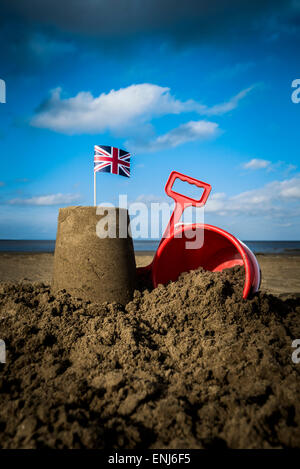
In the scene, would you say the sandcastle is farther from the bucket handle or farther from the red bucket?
the bucket handle

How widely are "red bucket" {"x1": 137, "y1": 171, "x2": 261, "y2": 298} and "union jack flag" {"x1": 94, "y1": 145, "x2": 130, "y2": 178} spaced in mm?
681

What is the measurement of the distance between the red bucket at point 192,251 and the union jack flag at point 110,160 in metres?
0.68

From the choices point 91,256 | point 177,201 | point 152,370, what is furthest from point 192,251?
point 152,370

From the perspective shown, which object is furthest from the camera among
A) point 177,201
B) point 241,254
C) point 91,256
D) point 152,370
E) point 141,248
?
point 141,248

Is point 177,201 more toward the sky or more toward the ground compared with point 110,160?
more toward the ground

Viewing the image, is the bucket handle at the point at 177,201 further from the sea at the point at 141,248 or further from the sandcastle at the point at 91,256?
the sea at the point at 141,248

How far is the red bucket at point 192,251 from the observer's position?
3.12 meters

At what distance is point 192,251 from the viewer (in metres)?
3.96

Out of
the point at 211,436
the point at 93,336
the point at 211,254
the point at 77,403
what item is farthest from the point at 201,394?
the point at 211,254

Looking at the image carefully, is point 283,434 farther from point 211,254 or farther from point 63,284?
point 211,254

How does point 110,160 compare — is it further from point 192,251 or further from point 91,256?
point 192,251

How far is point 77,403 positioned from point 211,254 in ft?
9.44

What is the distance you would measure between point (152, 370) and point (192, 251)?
2163mm

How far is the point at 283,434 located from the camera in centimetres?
148
